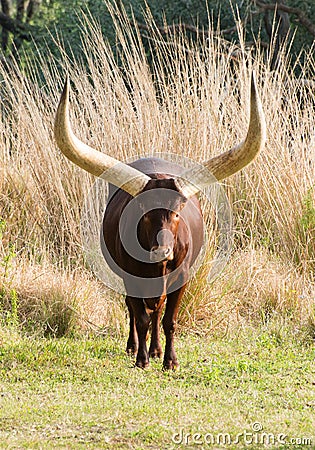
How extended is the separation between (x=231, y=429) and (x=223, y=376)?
3.26 feet

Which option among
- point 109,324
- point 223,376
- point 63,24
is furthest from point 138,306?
point 63,24

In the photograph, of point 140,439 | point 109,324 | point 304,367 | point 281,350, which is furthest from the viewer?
point 109,324

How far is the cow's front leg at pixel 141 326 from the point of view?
16.1 feet

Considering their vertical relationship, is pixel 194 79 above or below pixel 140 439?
above

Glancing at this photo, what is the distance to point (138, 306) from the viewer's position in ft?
16.1

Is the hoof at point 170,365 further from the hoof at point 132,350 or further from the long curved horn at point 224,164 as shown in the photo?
the long curved horn at point 224,164

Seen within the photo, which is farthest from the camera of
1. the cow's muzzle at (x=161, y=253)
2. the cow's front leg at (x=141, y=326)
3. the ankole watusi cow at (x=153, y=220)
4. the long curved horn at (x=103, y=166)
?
the cow's front leg at (x=141, y=326)

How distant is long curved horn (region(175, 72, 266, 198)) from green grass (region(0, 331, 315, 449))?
1127 mm

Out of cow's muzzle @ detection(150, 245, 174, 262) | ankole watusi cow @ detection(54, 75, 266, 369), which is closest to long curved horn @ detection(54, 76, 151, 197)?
ankole watusi cow @ detection(54, 75, 266, 369)

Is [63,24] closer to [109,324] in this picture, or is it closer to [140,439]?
[109,324]

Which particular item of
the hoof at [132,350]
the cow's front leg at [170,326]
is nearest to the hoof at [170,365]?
the cow's front leg at [170,326]

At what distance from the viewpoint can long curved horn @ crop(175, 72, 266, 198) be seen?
4.47m

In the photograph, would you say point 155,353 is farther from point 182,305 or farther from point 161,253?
point 161,253

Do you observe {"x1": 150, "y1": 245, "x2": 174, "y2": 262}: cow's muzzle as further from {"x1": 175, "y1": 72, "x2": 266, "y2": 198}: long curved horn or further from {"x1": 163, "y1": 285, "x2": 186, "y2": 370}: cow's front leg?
{"x1": 163, "y1": 285, "x2": 186, "y2": 370}: cow's front leg
